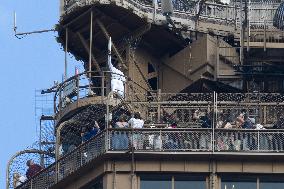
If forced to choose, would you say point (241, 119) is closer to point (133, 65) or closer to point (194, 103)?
point (194, 103)

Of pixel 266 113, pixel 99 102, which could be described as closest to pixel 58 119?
pixel 99 102

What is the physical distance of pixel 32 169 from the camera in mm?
91750

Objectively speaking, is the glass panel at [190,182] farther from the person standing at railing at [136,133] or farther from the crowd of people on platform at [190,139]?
the person standing at railing at [136,133]

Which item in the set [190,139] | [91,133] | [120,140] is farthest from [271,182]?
[91,133]

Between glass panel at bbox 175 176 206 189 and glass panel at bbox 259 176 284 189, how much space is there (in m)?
2.03

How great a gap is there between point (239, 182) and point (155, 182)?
2948mm

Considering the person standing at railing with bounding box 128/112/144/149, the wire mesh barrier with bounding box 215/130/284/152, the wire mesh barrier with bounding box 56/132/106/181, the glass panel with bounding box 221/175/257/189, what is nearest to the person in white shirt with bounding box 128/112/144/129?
the person standing at railing with bounding box 128/112/144/149

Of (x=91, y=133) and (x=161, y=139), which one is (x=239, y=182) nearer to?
(x=161, y=139)

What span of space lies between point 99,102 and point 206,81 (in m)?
5.34

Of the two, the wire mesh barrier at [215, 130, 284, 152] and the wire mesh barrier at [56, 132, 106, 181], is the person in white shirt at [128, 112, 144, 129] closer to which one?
the wire mesh barrier at [56, 132, 106, 181]

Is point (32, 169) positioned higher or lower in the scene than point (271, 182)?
higher

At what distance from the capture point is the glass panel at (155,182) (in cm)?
8700

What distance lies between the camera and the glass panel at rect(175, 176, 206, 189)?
8694cm

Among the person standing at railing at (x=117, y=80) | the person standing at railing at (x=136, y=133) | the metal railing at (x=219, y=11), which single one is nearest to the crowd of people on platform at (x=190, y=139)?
the person standing at railing at (x=136, y=133)
